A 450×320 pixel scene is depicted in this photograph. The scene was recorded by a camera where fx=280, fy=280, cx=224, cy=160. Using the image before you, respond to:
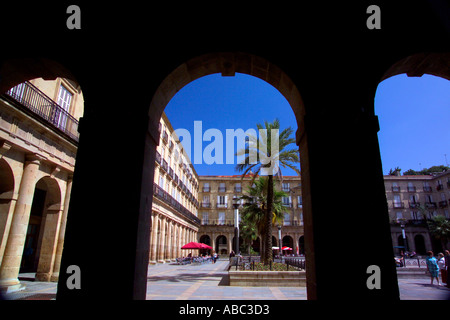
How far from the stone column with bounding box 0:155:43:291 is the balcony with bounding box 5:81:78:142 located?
67.8 inches

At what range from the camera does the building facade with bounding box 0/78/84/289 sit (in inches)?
380

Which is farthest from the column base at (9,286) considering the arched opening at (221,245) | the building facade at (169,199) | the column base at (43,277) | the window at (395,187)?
the window at (395,187)

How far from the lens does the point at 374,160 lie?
12.9 feet

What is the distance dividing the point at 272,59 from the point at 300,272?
965cm

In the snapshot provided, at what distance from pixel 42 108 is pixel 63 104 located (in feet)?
6.85

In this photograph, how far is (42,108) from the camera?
11500 mm

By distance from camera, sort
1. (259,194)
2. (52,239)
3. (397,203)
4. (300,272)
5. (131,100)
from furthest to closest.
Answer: (397,203), (259,194), (52,239), (300,272), (131,100)

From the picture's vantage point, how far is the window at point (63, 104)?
12.5 metres

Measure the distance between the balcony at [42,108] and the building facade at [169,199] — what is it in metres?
12.5

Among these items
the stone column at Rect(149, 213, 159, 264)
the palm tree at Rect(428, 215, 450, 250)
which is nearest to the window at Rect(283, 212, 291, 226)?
the palm tree at Rect(428, 215, 450, 250)

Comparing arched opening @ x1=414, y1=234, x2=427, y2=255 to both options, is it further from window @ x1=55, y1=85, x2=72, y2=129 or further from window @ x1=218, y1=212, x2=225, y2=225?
window @ x1=55, y1=85, x2=72, y2=129
